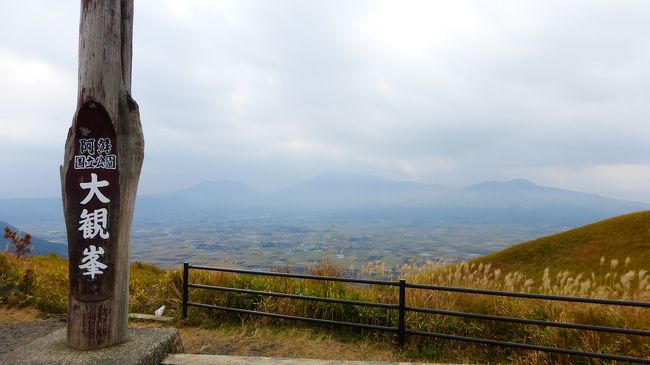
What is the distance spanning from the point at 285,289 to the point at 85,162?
4.47 m

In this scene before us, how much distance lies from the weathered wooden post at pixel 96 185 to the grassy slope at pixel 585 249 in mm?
15348

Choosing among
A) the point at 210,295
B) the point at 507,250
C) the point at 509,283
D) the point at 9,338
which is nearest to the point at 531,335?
the point at 509,283

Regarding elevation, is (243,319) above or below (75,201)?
below

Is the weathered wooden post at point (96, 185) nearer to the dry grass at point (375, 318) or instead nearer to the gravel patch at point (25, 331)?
the dry grass at point (375, 318)

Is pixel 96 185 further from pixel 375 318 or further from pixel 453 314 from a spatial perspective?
pixel 453 314

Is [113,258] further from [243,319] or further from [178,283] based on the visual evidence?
[178,283]

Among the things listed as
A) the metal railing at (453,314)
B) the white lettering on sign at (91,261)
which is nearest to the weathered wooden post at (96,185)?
the white lettering on sign at (91,261)

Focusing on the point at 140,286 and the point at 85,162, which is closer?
the point at 85,162

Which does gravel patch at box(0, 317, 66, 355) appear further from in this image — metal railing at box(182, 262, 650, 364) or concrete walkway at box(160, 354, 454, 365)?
concrete walkway at box(160, 354, 454, 365)

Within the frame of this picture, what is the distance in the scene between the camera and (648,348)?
5266 millimetres

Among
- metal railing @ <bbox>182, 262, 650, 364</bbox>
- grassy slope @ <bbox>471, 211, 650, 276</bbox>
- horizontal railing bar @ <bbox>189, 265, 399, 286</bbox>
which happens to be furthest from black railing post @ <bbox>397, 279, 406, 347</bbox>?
grassy slope @ <bbox>471, 211, 650, 276</bbox>

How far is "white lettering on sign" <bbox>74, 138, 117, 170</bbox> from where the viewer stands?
4352 mm

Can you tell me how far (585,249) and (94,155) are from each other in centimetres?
1814

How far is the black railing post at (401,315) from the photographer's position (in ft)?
18.3
